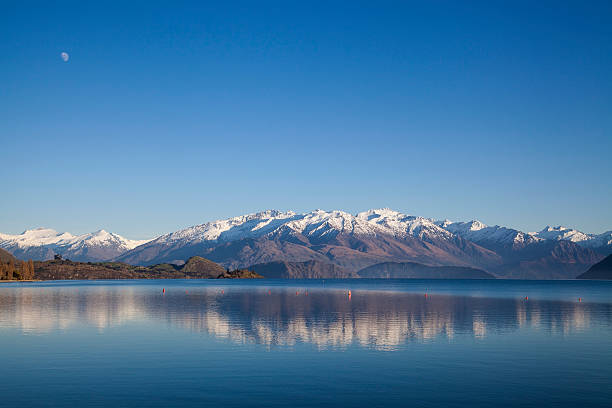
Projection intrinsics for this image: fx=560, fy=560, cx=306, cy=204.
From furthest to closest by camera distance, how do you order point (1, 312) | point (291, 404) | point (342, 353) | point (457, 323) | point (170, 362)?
1. point (1, 312)
2. point (457, 323)
3. point (342, 353)
4. point (170, 362)
5. point (291, 404)

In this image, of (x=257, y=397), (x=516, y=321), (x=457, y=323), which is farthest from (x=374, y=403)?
A: (x=516, y=321)

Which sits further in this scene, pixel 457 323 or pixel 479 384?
A: pixel 457 323

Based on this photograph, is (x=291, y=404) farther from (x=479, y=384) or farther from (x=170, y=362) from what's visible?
(x=170, y=362)

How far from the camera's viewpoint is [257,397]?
119 feet

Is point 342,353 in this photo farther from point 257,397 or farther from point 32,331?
point 32,331

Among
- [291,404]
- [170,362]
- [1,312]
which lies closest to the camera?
[291,404]

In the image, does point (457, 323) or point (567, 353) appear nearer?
point (567, 353)

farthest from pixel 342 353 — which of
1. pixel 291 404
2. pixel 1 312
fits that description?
pixel 1 312

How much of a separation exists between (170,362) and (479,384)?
26.0 metres

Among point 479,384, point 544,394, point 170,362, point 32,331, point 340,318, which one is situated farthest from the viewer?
point 340,318

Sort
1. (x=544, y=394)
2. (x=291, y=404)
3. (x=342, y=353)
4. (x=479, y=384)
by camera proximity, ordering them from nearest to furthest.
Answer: (x=291, y=404)
(x=544, y=394)
(x=479, y=384)
(x=342, y=353)

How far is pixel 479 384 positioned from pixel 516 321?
53.4 metres

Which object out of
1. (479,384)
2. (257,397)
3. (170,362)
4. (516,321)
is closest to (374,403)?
(257,397)

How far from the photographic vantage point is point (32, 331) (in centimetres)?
7119
